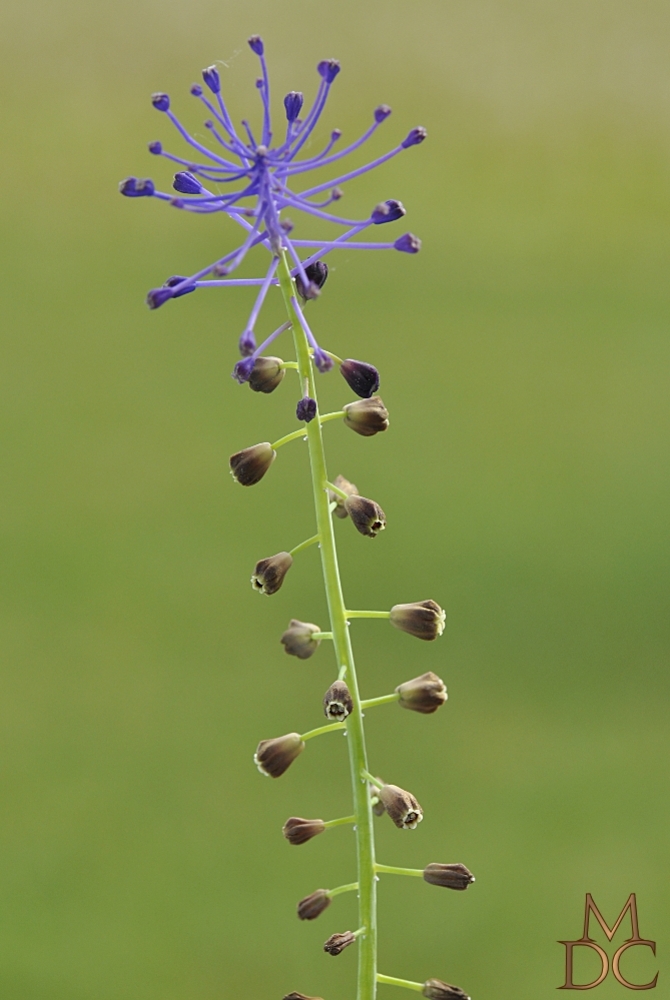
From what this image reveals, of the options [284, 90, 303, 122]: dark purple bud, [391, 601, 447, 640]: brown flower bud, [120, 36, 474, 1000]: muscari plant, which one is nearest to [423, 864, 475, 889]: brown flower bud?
[120, 36, 474, 1000]: muscari plant

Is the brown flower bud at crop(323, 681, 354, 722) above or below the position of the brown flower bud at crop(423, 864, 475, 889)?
above

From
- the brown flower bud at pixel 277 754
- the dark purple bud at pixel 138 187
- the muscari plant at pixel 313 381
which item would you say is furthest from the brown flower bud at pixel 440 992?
the dark purple bud at pixel 138 187

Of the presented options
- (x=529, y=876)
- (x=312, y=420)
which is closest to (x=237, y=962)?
(x=529, y=876)

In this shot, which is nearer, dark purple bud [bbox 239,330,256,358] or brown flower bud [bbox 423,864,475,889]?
dark purple bud [bbox 239,330,256,358]

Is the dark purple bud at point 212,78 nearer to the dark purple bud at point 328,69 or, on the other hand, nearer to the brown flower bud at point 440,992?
the dark purple bud at point 328,69

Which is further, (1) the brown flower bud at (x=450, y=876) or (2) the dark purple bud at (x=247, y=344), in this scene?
(1) the brown flower bud at (x=450, y=876)

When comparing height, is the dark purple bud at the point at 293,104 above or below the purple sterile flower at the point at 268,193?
above

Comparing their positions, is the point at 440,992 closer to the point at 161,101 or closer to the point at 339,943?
the point at 339,943

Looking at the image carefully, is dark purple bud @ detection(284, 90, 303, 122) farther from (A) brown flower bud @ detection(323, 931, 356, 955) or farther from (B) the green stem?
(A) brown flower bud @ detection(323, 931, 356, 955)
